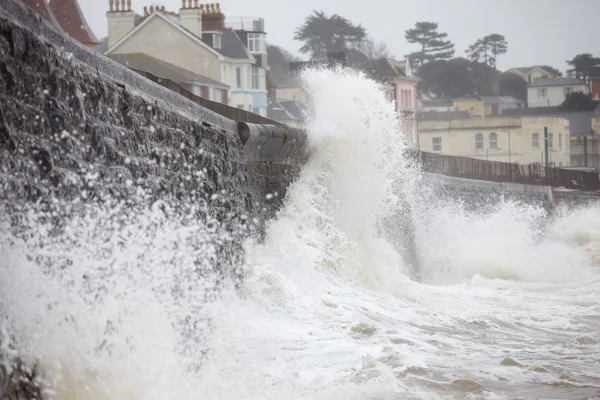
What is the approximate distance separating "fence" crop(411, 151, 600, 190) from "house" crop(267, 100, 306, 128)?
53.5 ft

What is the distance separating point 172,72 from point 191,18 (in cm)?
546

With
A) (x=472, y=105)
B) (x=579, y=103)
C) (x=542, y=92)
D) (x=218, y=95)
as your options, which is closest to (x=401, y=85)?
(x=218, y=95)

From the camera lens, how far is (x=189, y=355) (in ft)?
22.8

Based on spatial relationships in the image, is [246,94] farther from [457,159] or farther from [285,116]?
[457,159]

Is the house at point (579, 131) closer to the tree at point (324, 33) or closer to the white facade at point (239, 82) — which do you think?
the tree at point (324, 33)

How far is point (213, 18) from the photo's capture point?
4597 centimetres

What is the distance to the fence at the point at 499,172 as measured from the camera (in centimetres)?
2169

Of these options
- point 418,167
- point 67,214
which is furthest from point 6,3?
point 418,167

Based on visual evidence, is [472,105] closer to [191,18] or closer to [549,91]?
[549,91]

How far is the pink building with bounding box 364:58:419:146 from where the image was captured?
56469 mm

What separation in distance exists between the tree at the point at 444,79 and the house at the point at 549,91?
11376mm

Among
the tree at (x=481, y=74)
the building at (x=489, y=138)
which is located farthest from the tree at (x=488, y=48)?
the building at (x=489, y=138)

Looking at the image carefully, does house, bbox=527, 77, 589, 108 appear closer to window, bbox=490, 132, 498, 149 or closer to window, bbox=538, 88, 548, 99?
window, bbox=538, 88, 548, 99

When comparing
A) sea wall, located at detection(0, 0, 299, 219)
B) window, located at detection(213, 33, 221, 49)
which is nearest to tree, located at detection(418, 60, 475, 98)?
window, located at detection(213, 33, 221, 49)
